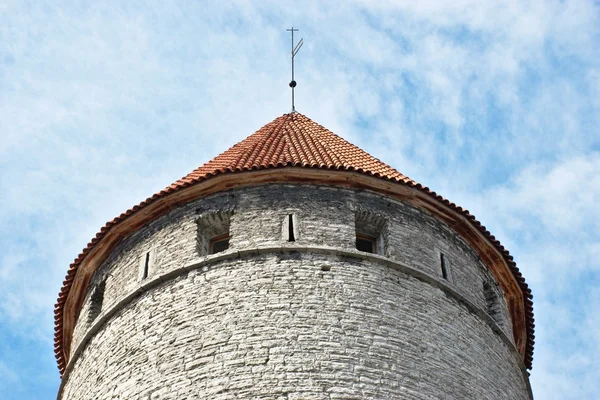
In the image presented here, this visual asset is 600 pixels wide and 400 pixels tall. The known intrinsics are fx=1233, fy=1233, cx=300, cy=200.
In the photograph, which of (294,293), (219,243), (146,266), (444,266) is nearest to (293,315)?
(294,293)

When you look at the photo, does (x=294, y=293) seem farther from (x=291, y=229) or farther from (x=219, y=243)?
(x=219, y=243)

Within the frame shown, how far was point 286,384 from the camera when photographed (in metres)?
11.6

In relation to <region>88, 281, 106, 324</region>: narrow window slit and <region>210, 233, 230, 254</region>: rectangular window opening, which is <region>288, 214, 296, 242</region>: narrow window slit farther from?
<region>88, 281, 106, 324</region>: narrow window slit

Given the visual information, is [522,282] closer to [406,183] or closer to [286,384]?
[406,183]

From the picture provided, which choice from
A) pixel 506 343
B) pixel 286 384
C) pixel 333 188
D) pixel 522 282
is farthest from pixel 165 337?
pixel 522 282

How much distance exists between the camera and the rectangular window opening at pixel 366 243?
45.6ft

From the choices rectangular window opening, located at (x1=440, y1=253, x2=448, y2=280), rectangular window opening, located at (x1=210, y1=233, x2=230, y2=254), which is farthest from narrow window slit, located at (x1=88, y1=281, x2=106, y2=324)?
rectangular window opening, located at (x1=440, y1=253, x2=448, y2=280)

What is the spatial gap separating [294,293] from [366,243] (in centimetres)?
166

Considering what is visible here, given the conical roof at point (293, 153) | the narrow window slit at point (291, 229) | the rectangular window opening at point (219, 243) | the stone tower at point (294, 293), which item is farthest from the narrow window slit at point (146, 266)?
the narrow window slit at point (291, 229)

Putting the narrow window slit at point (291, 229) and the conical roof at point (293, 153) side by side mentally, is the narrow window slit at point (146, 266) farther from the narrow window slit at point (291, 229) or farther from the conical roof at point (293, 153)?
the narrow window slit at point (291, 229)

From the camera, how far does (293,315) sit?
12383mm

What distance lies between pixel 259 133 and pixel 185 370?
5.24 m

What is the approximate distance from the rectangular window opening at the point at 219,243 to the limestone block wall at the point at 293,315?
28cm

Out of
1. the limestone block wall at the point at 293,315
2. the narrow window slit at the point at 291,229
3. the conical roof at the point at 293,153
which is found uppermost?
the conical roof at the point at 293,153
